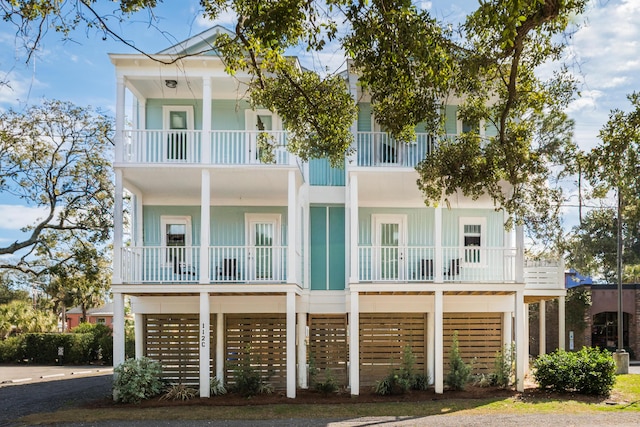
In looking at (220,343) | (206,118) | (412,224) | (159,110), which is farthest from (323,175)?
(220,343)

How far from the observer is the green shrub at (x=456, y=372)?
656 inches

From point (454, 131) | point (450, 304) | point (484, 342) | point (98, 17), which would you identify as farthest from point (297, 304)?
point (98, 17)

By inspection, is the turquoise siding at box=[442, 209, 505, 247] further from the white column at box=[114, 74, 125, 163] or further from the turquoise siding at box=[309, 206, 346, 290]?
the white column at box=[114, 74, 125, 163]

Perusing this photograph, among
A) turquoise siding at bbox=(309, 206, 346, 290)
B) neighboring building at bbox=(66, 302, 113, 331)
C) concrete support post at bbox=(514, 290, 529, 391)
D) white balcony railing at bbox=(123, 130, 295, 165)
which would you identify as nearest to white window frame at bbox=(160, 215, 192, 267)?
white balcony railing at bbox=(123, 130, 295, 165)

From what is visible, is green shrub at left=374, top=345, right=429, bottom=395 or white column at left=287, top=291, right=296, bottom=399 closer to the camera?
white column at left=287, top=291, right=296, bottom=399

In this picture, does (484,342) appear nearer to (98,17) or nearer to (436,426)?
(436,426)

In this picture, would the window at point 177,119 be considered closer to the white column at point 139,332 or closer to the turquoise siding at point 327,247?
the turquoise siding at point 327,247

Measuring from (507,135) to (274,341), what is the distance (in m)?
9.51

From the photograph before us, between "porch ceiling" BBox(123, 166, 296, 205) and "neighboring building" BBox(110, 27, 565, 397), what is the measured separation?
0.05 m

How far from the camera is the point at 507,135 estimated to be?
10930mm

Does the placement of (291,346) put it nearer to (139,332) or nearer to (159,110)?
(139,332)

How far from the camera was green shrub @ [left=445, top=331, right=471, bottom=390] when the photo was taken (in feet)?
54.7

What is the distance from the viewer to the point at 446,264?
1861 cm

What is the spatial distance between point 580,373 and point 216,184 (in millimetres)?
10501
